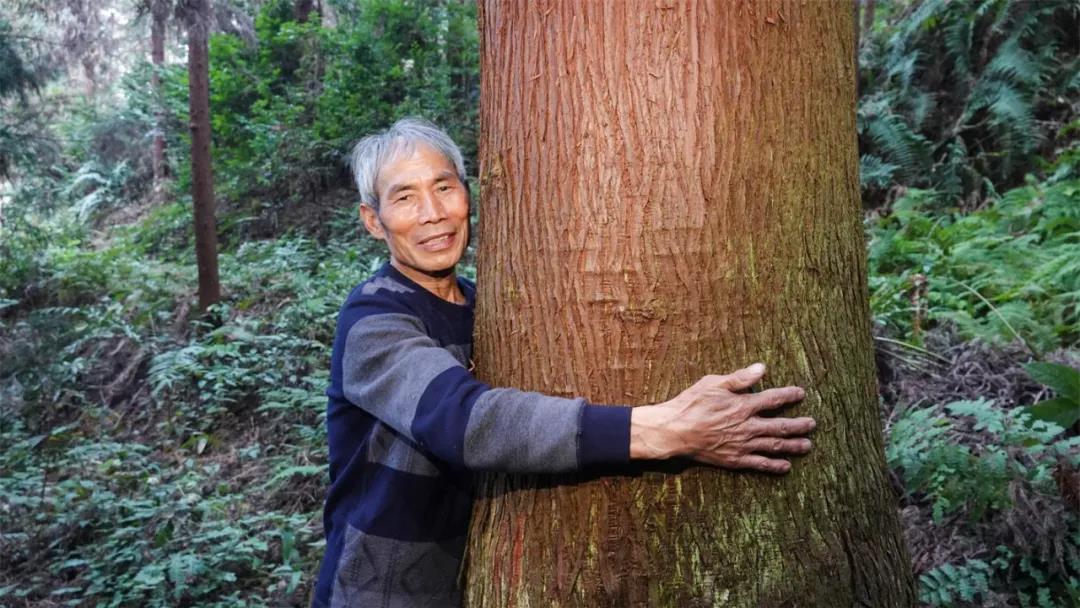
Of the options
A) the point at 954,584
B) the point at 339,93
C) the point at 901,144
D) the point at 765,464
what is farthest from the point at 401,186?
the point at 339,93

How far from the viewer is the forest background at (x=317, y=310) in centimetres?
362

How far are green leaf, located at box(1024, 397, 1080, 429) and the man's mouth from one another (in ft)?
9.71

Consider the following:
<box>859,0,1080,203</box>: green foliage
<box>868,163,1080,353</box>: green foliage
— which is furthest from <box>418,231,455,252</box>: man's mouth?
<box>859,0,1080,203</box>: green foliage

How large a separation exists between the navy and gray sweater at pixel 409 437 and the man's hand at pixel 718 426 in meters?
0.07

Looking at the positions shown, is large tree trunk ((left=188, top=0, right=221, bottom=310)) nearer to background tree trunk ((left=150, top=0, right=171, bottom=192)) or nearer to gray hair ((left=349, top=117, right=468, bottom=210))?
background tree trunk ((left=150, top=0, right=171, bottom=192))

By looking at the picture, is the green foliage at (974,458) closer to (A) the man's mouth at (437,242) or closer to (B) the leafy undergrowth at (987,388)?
(B) the leafy undergrowth at (987,388)

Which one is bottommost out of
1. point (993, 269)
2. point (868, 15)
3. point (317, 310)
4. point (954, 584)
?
point (954, 584)

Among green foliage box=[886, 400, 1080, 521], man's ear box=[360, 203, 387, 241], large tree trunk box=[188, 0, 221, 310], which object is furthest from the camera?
large tree trunk box=[188, 0, 221, 310]

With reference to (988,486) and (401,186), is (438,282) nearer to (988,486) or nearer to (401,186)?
(401,186)

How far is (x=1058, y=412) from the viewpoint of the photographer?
3.65 m

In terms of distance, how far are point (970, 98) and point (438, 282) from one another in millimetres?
7954

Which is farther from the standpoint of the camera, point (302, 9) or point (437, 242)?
point (302, 9)

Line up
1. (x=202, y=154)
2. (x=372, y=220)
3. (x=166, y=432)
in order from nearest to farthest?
(x=372, y=220)
(x=166, y=432)
(x=202, y=154)

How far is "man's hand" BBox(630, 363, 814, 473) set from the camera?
1.70 m
